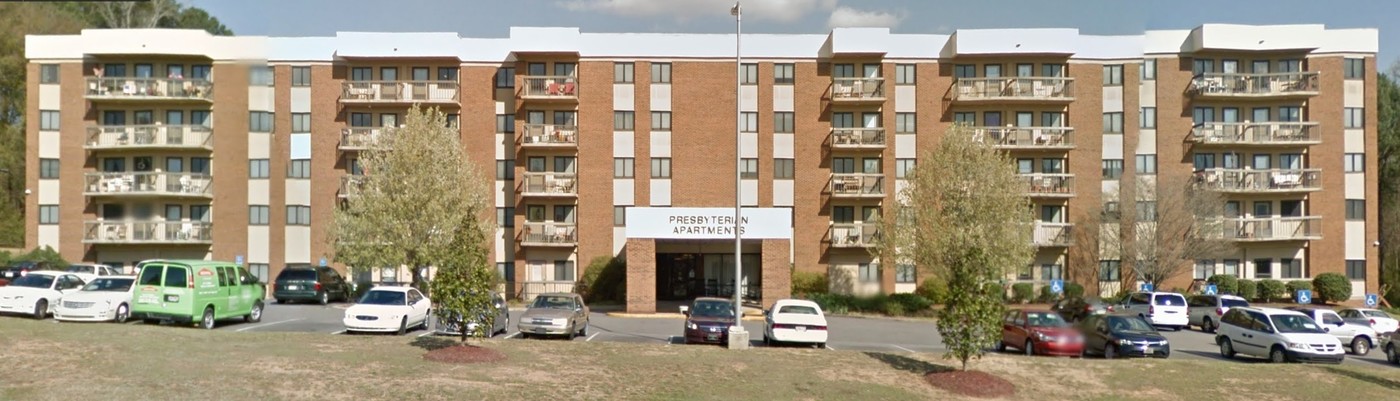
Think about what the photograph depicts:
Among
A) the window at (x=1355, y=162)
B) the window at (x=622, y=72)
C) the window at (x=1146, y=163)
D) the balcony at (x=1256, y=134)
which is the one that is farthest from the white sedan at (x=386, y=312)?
the window at (x=1355, y=162)

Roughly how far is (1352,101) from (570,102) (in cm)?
3970

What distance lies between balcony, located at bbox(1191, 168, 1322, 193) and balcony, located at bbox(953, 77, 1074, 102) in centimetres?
824

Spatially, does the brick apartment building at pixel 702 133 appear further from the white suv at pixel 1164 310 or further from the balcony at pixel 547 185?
the white suv at pixel 1164 310

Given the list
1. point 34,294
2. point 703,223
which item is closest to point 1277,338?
point 703,223

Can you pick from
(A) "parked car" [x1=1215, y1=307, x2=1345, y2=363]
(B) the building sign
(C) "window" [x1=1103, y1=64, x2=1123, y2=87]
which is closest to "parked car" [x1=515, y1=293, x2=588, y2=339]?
(B) the building sign

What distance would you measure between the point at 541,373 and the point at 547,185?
1174 inches

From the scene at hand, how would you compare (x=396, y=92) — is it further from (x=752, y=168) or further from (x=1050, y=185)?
(x=1050, y=185)

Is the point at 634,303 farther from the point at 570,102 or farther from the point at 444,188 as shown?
the point at 570,102

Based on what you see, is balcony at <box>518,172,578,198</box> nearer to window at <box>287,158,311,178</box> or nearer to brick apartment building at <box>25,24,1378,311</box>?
brick apartment building at <box>25,24,1378,311</box>

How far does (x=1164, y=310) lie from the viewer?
38.0 m

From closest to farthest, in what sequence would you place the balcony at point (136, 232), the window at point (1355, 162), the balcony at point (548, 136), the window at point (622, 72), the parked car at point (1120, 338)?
1. the parked car at point (1120, 338)
2. the balcony at point (136, 232)
3. the balcony at point (548, 136)
4. the window at point (622, 72)
5. the window at point (1355, 162)

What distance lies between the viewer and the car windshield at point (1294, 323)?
27.2m

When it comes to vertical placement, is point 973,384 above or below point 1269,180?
below

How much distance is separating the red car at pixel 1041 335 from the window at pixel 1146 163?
26.4m
